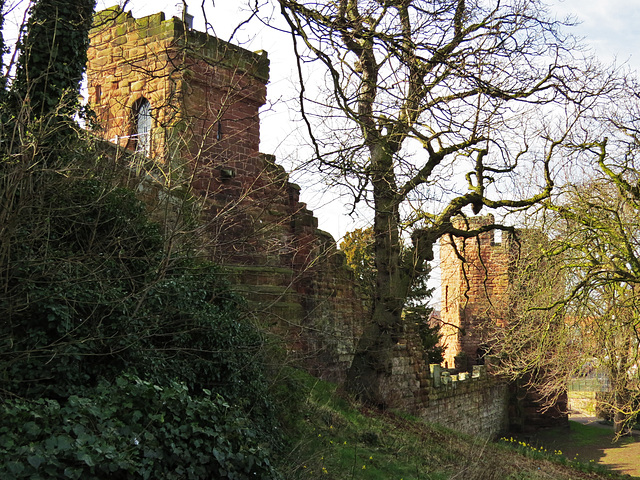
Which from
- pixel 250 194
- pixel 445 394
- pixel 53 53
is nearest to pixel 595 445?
pixel 445 394

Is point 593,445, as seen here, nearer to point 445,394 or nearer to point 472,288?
point 445,394

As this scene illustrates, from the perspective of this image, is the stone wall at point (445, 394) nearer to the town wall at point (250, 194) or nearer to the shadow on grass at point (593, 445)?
the town wall at point (250, 194)

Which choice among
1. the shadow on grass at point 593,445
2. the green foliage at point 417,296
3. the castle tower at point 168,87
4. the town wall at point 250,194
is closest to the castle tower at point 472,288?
the green foliage at point 417,296

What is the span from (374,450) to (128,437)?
4.99m

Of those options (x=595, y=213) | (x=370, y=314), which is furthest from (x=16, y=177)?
(x=595, y=213)

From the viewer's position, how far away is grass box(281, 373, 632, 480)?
8.14 m

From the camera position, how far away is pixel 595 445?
20.8m

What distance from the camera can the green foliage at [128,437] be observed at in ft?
15.7

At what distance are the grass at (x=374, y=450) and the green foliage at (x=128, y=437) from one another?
1.22m

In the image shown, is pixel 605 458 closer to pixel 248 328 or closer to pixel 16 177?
pixel 248 328

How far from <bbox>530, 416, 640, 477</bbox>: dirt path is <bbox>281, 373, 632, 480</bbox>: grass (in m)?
4.65

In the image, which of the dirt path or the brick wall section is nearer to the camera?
the brick wall section

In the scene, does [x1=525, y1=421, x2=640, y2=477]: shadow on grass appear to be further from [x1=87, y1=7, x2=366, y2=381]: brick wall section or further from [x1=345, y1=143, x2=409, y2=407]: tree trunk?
[x1=87, y1=7, x2=366, y2=381]: brick wall section

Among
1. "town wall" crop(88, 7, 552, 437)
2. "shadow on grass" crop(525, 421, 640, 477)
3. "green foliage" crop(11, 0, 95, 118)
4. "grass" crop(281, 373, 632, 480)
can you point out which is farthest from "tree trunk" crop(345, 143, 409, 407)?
"green foliage" crop(11, 0, 95, 118)
